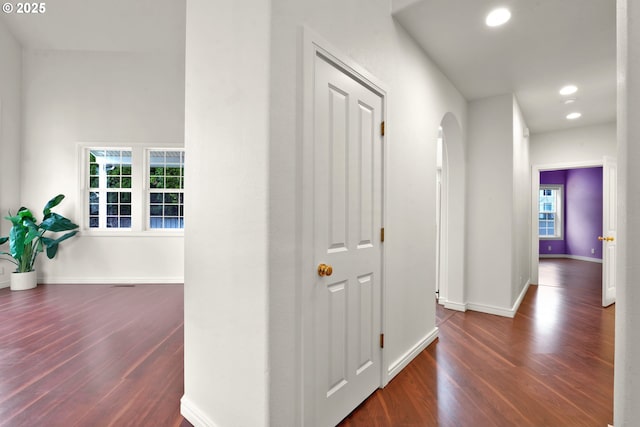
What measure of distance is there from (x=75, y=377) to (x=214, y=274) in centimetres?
164

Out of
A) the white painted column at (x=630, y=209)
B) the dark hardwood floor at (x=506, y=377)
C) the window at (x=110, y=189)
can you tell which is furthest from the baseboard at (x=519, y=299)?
the window at (x=110, y=189)

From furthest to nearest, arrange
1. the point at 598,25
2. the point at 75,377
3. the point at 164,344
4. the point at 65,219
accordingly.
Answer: the point at 65,219 < the point at 164,344 < the point at 598,25 < the point at 75,377

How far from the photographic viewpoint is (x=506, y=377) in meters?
2.32

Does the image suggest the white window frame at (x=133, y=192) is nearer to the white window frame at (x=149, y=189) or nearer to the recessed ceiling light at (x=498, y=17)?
the white window frame at (x=149, y=189)

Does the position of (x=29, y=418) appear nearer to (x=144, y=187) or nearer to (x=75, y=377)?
(x=75, y=377)

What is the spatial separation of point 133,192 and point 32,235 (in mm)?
1480

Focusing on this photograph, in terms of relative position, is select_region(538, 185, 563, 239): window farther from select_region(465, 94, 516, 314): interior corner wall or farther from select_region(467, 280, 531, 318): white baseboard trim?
select_region(465, 94, 516, 314): interior corner wall

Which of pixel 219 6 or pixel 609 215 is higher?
pixel 219 6

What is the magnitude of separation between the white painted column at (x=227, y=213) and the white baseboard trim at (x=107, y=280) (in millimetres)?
3929

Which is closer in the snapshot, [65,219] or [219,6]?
[219,6]

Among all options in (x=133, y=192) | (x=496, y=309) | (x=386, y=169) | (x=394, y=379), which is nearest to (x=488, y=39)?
(x=386, y=169)

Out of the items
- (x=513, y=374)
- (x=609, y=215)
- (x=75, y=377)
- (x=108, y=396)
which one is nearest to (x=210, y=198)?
(x=108, y=396)

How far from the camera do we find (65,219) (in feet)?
16.3

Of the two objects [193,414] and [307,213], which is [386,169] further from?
[193,414]
